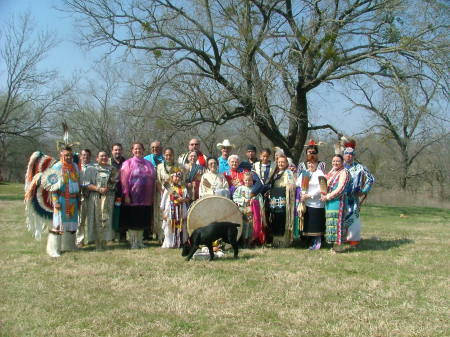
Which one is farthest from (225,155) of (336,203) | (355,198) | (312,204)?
(355,198)

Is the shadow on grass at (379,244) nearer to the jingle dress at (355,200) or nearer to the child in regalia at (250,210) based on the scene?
the jingle dress at (355,200)

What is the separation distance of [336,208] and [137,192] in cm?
296

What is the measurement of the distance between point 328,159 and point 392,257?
17.3 meters

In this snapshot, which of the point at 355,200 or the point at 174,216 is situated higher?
the point at 355,200

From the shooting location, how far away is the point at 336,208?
21.2 feet

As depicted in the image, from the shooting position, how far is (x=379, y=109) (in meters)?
14.2

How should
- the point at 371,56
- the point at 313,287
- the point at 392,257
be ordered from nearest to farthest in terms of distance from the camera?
the point at 313,287 → the point at 392,257 → the point at 371,56

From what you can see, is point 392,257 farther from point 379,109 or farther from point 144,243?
point 379,109

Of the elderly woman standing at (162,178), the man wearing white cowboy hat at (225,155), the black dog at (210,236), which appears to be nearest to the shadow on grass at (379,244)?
the black dog at (210,236)

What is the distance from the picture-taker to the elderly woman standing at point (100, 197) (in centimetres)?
675

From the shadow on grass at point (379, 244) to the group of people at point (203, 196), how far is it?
482mm

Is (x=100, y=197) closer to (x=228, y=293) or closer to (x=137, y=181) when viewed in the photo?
(x=137, y=181)

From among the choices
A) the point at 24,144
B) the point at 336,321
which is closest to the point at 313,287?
the point at 336,321

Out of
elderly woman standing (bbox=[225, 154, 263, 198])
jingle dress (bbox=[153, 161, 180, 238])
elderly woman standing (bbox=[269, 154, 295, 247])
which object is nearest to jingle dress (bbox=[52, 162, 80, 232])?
jingle dress (bbox=[153, 161, 180, 238])
